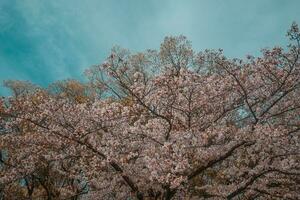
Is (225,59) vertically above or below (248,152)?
above

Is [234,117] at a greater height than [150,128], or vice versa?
[234,117]

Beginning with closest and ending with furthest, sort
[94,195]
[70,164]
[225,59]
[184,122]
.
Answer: [225,59], [184,122], [94,195], [70,164]

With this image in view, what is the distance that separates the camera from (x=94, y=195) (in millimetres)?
17969

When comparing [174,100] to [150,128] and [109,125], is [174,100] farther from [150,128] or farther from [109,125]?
[109,125]

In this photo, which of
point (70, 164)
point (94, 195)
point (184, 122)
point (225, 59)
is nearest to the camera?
point (225, 59)

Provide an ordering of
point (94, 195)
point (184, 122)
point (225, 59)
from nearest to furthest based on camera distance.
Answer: point (225, 59) < point (184, 122) < point (94, 195)

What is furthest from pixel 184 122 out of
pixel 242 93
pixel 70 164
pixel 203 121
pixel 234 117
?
pixel 70 164

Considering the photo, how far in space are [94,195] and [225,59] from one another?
818 cm

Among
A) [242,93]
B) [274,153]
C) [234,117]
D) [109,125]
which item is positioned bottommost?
[274,153]

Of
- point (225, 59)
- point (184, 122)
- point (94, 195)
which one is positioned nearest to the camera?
point (225, 59)

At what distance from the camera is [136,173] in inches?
616

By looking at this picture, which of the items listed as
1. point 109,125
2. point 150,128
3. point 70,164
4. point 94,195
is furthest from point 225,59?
point 70,164

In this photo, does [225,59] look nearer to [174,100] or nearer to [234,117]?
[174,100]

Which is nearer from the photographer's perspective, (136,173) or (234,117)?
(136,173)
